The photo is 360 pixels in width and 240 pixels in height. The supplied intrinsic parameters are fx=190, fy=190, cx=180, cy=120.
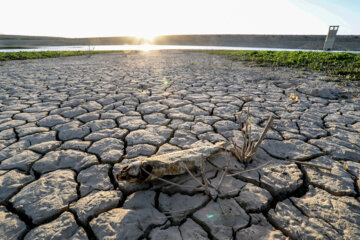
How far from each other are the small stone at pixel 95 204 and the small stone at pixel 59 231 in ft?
0.16

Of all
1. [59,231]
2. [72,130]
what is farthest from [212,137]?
[72,130]

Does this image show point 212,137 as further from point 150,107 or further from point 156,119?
point 150,107

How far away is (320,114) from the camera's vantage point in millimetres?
2441

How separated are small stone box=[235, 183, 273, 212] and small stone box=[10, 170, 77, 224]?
108cm

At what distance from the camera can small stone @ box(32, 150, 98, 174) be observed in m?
1.50

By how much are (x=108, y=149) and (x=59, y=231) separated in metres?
0.78

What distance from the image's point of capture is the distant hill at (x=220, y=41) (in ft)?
58.7

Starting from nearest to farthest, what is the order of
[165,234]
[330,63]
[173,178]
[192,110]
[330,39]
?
[165,234] < [173,178] < [192,110] < [330,63] < [330,39]

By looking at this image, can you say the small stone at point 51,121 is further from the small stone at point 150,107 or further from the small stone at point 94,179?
the small stone at point 94,179

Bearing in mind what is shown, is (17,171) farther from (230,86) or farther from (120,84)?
(230,86)

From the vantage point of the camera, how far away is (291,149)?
1723 mm

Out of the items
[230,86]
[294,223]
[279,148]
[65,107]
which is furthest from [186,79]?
[294,223]

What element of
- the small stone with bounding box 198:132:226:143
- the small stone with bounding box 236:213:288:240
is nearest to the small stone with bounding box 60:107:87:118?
the small stone with bounding box 198:132:226:143

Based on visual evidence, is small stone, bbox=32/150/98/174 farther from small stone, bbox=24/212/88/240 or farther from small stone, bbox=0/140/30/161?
small stone, bbox=24/212/88/240
